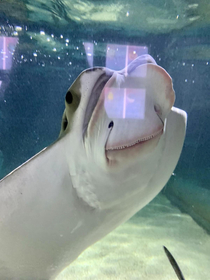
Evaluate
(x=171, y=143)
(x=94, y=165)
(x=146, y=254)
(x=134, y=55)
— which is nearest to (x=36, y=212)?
(x=94, y=165)

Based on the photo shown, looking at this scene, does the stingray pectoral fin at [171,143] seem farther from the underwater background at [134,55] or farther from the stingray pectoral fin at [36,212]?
the underwater background at [134,55]

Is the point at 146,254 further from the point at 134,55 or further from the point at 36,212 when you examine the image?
the point at 134,55

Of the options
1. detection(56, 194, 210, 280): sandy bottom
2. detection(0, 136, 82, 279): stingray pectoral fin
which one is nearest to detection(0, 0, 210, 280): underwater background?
detection(56, 194, 210, 280): sandy bottom

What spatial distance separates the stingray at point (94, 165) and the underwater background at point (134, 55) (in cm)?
150

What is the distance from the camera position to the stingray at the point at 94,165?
0.82 m

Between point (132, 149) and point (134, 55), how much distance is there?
9768 mm

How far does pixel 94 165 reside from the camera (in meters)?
0.88

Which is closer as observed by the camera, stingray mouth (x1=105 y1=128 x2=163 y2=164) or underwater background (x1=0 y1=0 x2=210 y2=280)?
stingray mouth (x1=105 y1=128 x2=163 y2=164)

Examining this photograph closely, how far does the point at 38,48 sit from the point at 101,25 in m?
4.31

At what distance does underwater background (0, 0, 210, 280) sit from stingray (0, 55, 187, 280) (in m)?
1.50

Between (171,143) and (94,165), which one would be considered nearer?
(94,165)

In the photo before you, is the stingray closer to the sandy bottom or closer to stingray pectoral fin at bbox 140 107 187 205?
stingray pectoral fin at bbox 140 107 187 205

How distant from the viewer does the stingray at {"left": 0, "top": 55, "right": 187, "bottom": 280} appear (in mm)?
821

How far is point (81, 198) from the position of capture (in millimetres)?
965
